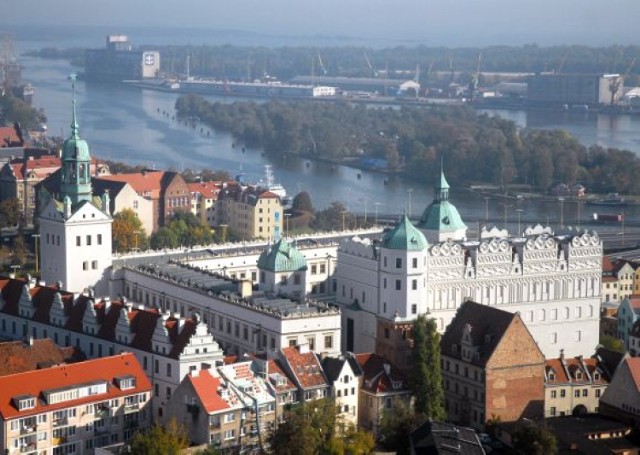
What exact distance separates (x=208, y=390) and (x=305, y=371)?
4.02ft

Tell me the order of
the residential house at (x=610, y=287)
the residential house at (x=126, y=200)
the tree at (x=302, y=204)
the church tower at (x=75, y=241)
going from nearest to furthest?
the church tower at (x=75, y=241)
the residential house at (x=610, y=287)
the residential house at (x=126, y=200)
the tree at (x=302, y=204)

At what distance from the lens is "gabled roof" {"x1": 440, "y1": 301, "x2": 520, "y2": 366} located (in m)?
16.3

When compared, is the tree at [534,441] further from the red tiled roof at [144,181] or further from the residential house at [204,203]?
the residential house at [204,203]

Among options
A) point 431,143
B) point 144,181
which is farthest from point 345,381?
point 431,143

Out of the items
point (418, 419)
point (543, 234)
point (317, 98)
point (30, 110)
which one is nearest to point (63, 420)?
point (418, 419)

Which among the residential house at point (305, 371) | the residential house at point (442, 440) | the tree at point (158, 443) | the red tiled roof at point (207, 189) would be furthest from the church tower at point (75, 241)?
the red tiled roof at point (207, 189)

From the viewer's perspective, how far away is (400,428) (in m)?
15.0

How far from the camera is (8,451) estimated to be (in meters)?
14.2

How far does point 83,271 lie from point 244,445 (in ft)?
19.7

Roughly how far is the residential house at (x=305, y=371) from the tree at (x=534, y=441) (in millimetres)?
1949

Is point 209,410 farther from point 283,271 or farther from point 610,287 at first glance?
point 610,287

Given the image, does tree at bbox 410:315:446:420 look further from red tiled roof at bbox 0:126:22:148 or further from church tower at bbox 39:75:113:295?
red tiled roof at bbox 0:126:22:148

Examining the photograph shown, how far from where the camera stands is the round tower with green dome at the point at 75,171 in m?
20.5

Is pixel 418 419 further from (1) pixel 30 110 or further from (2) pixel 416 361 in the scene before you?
(1) pixel 30 110
